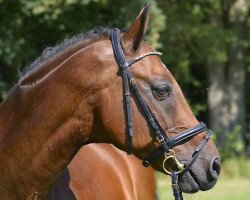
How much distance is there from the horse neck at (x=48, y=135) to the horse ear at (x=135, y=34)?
0.30 m

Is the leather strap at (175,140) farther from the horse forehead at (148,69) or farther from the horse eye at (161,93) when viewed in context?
the horse forehead at (148,69)

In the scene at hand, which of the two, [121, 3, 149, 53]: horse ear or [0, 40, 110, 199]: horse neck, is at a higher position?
[121, 3, 149, 53]: horse ear

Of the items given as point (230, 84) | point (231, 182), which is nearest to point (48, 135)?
point (231, 182)

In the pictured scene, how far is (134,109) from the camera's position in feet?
10.1

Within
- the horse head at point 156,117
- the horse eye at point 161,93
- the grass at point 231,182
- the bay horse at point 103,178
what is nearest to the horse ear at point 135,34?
the horse head at point 156,117

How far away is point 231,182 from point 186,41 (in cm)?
536

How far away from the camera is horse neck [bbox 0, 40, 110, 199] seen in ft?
10.3

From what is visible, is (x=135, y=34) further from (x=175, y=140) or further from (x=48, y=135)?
(x=48, y=135)

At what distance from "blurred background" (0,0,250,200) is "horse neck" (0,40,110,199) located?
531 mm

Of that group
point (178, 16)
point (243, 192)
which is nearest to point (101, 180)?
point (243, 192)

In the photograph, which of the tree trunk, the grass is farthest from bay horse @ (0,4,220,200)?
the tree trunk

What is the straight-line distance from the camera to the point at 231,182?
1447 cm

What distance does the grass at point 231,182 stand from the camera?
11.4m

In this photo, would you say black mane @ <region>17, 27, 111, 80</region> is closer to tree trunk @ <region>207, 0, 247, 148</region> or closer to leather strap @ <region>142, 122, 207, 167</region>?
leather strap @ <region>142, 122, 207, 167</region>
